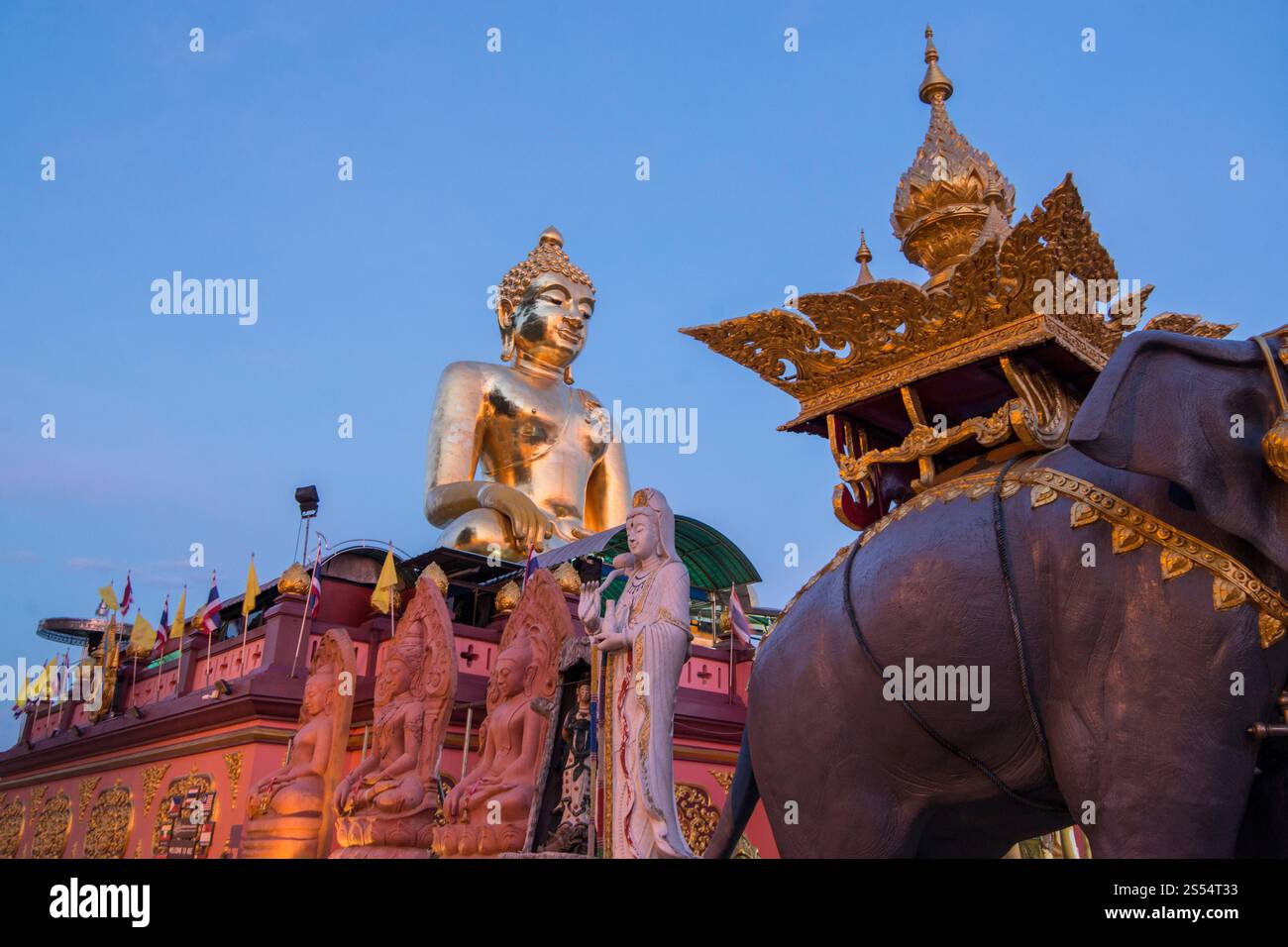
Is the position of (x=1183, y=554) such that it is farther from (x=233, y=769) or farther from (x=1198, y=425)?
(x=233, y=769)

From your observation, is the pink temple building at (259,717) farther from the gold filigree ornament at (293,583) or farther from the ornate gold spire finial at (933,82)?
the ornate gold spire finial at (933,82)

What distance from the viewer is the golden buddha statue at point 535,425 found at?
1521cm

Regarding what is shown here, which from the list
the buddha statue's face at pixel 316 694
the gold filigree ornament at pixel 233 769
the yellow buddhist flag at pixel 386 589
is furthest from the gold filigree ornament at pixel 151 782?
the yellow buddhist flag at pixel 386 589

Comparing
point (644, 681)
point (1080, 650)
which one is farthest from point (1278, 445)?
point (644, 681)

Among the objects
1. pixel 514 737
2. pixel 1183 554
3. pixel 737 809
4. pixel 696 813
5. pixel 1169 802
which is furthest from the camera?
pixel 696 813

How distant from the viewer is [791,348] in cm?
462

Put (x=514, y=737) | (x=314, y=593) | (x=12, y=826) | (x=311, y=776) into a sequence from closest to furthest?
(x=514, y=737) → (x=311, y=776) → (x=314, y=593) → (x=12, y=826)

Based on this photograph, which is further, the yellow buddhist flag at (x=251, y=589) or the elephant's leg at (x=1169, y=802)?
the yellow buddhist flag at (x=251, y=589)

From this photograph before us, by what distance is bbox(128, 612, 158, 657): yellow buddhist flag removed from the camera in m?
12.8

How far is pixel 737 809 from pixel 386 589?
7.09 meters

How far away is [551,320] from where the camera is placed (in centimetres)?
1622

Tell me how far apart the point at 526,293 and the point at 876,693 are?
13.7 m
